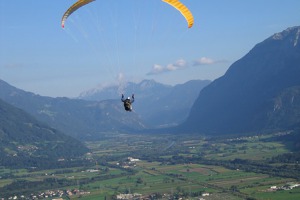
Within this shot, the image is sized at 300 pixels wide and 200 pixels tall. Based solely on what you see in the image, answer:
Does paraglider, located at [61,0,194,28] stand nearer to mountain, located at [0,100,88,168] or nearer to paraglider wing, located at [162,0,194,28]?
paraglider wing, located at [162,0,194,28]

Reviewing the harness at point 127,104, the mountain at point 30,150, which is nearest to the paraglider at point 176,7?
the harness at point 127,104

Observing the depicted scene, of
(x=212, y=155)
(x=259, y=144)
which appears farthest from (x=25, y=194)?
(x=259, y=144)

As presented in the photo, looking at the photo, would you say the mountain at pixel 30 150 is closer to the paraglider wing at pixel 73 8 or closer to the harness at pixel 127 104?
the harness at pixel 127 104

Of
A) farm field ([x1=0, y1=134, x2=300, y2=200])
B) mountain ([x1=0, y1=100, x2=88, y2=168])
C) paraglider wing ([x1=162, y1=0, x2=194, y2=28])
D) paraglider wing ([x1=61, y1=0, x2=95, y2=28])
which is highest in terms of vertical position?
paraglider wing ([x1=61, y1=0, x2=95, y2=28])

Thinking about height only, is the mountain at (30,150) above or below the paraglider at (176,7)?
below

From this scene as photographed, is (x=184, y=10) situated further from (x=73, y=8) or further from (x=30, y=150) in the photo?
(x=30, y=150)

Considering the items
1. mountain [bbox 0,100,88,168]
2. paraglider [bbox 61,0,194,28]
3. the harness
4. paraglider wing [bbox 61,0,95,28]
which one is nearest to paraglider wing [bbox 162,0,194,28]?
paraglider [bbox 61,0,194,28]

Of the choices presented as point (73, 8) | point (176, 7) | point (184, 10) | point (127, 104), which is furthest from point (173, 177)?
point (176, 7)
